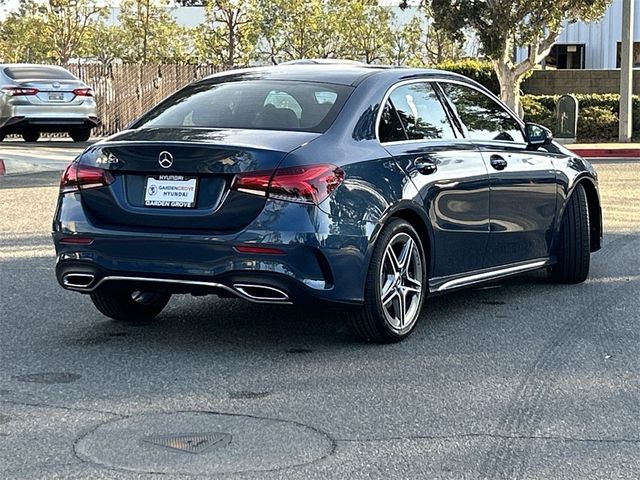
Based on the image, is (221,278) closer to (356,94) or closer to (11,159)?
(356,94)

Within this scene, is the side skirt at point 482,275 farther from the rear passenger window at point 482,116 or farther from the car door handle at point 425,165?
the rear passenger window at point 482,116

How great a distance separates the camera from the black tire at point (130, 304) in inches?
277

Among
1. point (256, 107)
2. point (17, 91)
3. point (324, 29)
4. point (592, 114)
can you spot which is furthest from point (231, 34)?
point (256, 107)

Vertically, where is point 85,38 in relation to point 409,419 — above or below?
above

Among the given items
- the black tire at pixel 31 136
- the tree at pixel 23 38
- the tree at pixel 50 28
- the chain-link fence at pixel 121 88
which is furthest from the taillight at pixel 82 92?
the tree at pixel 23 38

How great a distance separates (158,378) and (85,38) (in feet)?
145

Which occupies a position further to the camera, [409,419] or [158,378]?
[158,378]

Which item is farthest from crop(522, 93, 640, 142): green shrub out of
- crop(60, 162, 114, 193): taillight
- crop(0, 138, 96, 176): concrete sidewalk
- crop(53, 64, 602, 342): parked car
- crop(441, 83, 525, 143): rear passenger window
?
crop(60, 162, 114, 193): taillight

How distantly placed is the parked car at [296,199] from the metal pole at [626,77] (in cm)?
1976

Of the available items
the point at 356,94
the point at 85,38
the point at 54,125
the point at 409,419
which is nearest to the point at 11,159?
the point at 54,125

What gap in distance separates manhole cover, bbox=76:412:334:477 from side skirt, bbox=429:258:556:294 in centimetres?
228

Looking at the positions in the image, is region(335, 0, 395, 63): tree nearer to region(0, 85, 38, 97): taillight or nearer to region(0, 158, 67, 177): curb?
region(0, 85, 38, 97): taillight

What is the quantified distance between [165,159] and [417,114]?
1.73 m

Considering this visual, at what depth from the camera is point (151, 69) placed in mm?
30438
